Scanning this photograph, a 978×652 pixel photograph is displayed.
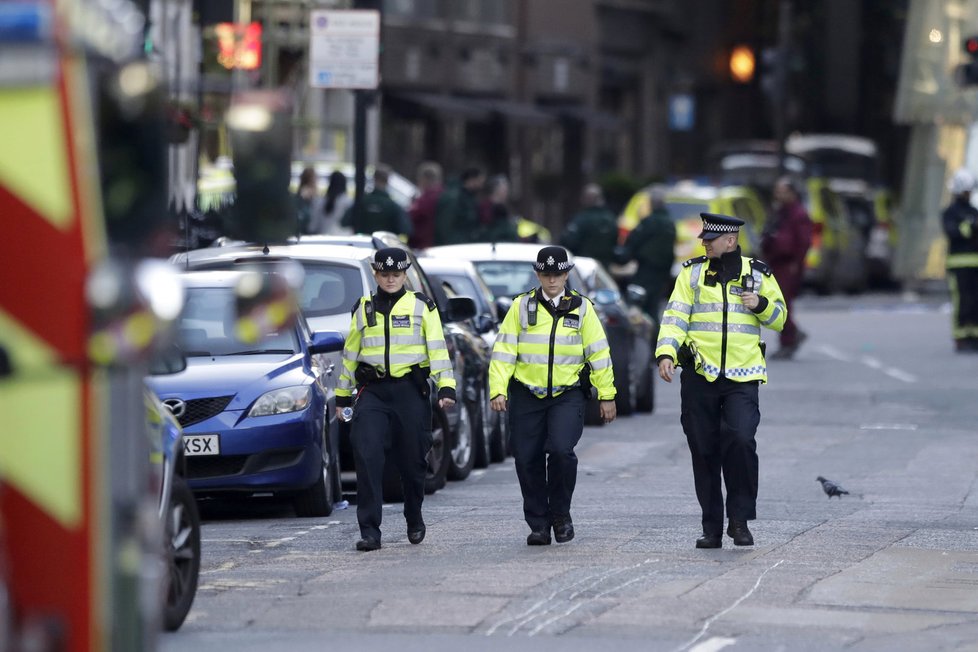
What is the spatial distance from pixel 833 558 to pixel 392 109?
35574 millimetres

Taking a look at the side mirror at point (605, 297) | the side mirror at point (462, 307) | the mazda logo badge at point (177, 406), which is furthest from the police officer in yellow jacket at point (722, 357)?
the side mirror at point (605, 297)

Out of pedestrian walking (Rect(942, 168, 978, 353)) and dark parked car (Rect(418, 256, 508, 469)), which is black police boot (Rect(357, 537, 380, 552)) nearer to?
dark parked car (Rect(418, 256, 508, 469))

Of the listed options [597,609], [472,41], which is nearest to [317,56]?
[597,609]

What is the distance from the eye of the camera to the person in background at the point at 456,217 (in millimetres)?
26734

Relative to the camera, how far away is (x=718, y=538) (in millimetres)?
12711

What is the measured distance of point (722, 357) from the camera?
12.8m

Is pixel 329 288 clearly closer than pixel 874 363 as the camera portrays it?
Yes

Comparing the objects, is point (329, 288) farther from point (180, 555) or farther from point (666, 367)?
point (180, 555)

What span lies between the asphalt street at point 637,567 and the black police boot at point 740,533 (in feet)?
0.25

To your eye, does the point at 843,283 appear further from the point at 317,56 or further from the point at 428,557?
the point at 428,557

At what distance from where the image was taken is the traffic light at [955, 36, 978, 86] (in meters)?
29.2

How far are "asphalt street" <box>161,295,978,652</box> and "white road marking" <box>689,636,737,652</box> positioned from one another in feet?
0.04

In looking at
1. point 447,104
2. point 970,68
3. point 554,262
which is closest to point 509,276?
point 554,262

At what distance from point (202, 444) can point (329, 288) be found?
254cm
